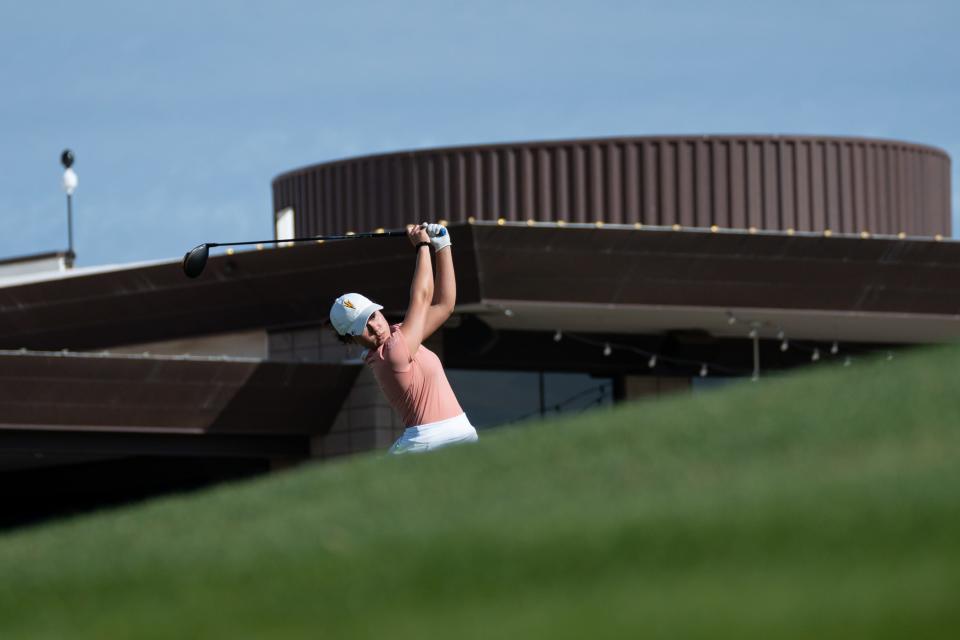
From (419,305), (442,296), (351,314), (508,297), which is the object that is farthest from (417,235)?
(508,297)

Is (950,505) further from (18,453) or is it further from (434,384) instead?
(18,453)

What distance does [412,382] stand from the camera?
1008 centimetres

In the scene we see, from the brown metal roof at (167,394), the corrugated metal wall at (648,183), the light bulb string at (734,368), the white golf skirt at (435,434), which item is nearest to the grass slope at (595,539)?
the white golf skirt at (435,434)

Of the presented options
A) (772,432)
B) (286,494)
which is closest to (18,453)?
(286,494)

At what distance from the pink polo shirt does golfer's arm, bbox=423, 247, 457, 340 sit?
31 cm

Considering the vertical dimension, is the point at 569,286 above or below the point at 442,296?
below

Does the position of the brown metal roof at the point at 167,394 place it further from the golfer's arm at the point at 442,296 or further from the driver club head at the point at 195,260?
the golfer's arm at the point at 442,296

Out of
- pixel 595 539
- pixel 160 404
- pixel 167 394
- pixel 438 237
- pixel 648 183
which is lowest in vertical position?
pixel 160 404

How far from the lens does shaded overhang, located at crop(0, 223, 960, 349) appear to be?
2230cm

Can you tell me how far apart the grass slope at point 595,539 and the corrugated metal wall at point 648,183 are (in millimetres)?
16018

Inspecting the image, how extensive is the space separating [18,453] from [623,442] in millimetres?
18071

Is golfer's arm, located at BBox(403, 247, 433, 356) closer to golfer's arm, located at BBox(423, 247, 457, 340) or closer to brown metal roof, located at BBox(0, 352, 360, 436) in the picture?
golfer's arm, located at BBox(423, 247, 457, 340)

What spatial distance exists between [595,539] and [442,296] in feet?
16.0

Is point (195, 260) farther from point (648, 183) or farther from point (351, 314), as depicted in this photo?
point (648, 183)
